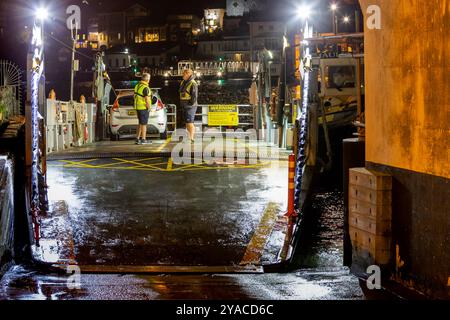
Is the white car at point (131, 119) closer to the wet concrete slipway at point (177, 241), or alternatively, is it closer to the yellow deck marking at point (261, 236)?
the wet concrete slipway at point (177, 241)

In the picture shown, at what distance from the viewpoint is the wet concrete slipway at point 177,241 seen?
17.6 feet

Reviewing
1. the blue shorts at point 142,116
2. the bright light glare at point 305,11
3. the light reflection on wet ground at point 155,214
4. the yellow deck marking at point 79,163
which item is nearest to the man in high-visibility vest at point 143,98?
the blue shorts at point 142,116

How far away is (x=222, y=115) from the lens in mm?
26859

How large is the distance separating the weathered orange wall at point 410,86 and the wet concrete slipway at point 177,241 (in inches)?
55.2

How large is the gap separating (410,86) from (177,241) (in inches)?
142

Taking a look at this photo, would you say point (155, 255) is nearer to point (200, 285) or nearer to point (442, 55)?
point (200, 285)

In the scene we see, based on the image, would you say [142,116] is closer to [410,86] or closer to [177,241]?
[177,241]

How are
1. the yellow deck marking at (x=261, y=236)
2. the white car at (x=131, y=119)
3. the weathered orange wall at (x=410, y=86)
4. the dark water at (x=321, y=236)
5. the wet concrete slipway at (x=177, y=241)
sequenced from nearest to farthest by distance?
A: the weathered orange wall at (x=410, y=86), the wet concrete slipway at (x=177, y=241), the yellow deck marking at (x=261, y=236), the dark water at (x=321, y=236), the white car at (x=131, y=119)

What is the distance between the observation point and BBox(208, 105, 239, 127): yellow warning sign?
26688mm

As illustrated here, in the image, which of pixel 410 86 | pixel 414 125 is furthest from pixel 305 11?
pixel 414 125

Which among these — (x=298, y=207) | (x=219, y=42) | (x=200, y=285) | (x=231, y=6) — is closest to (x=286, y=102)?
(x=298, y=207)

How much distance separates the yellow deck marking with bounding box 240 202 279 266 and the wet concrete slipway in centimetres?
1

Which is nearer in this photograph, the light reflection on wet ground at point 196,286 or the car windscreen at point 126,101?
the light reflection on wet ground at point 196,286
